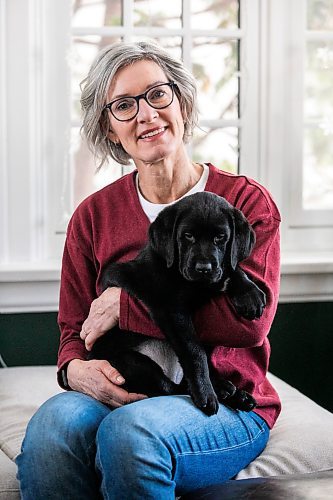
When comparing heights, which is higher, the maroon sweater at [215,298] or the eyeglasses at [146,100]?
the eyeglasses at [146,100]

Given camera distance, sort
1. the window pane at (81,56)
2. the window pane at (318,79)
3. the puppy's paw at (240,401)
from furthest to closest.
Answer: the window pane at (318,79)
the window pane at (81,56)
the puppy's paw at (240,401)

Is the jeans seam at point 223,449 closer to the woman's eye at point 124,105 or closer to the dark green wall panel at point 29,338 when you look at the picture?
the woman's eye at point 124,105

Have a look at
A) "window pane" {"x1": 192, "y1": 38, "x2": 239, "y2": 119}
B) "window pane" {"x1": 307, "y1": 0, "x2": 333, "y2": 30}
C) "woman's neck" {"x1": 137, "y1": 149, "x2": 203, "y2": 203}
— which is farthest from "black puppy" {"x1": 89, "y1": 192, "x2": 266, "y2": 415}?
"window pane" {"x1": 307, "y1": 0, "x2": 333, "y2": 30}

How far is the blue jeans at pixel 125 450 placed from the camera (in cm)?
155

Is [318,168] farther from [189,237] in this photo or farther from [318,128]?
[189,237]

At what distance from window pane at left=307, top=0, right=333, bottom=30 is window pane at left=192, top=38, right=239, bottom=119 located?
0.26m

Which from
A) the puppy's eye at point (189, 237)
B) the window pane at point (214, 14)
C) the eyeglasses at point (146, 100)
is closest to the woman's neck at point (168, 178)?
the eyeglasses at point (146, 100)

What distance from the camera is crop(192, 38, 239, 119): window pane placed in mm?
2725

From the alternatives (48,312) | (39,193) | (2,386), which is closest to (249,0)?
(39,193)

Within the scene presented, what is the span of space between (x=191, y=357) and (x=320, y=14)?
5.01 feet

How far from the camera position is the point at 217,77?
2.74 metres

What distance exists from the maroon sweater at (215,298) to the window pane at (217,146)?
84 cm

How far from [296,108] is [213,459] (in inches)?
55.4

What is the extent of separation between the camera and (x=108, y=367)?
1769 mm
